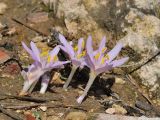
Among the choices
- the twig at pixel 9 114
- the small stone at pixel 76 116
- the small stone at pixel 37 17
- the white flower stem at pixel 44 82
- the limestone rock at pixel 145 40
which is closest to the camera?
the twig at pixel 9 114

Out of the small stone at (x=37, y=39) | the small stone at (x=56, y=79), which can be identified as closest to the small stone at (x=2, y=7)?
the small stone at (x=37, y=39)

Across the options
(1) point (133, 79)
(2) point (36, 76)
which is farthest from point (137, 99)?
(2) point (36, 76)

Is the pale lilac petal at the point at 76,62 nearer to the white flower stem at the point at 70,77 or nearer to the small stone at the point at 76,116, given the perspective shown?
the white flower stem at the point at 70,77

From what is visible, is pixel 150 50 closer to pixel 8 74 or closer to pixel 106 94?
pixel 106 94

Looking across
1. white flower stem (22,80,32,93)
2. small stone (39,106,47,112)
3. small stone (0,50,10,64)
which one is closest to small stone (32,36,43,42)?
small stone (0,50,10,64)

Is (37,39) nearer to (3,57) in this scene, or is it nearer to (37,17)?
(37,17)

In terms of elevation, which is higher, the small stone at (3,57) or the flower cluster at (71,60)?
the flower cluster at (71,60)

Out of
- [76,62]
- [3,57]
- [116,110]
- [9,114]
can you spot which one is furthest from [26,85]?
[116,110]
